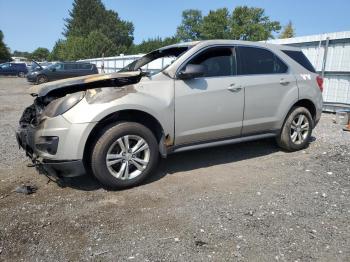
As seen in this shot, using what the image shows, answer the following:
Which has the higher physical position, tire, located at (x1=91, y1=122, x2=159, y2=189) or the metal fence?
the metal fence

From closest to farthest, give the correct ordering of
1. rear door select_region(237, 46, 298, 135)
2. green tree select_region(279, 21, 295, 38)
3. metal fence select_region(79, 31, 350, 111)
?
rear door select_region(237, 46, 298, 135) → metal fence select_region(79, 31, 350, 111) → green tree select_region(279, 21, 295, 38)

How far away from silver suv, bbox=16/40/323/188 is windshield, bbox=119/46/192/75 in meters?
0.02

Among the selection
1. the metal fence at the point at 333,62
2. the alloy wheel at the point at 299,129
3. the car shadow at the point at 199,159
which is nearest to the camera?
the car shadow at the point at 199,159

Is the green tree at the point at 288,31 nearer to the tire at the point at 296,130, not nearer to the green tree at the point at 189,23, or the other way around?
the green tree at the point at 189,23

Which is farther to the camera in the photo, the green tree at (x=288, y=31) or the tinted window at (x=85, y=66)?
the green tree at (x=288, y=31)

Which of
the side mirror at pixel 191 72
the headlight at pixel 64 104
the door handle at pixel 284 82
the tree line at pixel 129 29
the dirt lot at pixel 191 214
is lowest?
the dirt lot at pixel 191 214

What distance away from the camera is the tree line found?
65.0m

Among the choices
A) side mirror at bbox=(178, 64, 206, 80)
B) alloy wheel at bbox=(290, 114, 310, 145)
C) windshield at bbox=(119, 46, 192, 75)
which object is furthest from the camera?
alloy wheel at bbox=(290, 114, 310, 145)

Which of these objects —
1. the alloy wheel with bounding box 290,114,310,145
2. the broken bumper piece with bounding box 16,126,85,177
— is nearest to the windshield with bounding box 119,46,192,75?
the broken bumper piece with bounding box 16,126,85,177

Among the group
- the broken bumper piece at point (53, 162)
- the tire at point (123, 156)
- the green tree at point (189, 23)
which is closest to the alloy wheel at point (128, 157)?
the tire at point (123, 156)

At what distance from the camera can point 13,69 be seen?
35062 mm

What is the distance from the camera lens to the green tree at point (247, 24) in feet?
214

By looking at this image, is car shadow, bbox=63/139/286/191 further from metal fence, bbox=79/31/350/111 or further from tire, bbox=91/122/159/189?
metal fence, bbox=79/31/350/111

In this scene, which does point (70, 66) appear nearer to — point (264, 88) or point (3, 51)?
point (264, 88)
